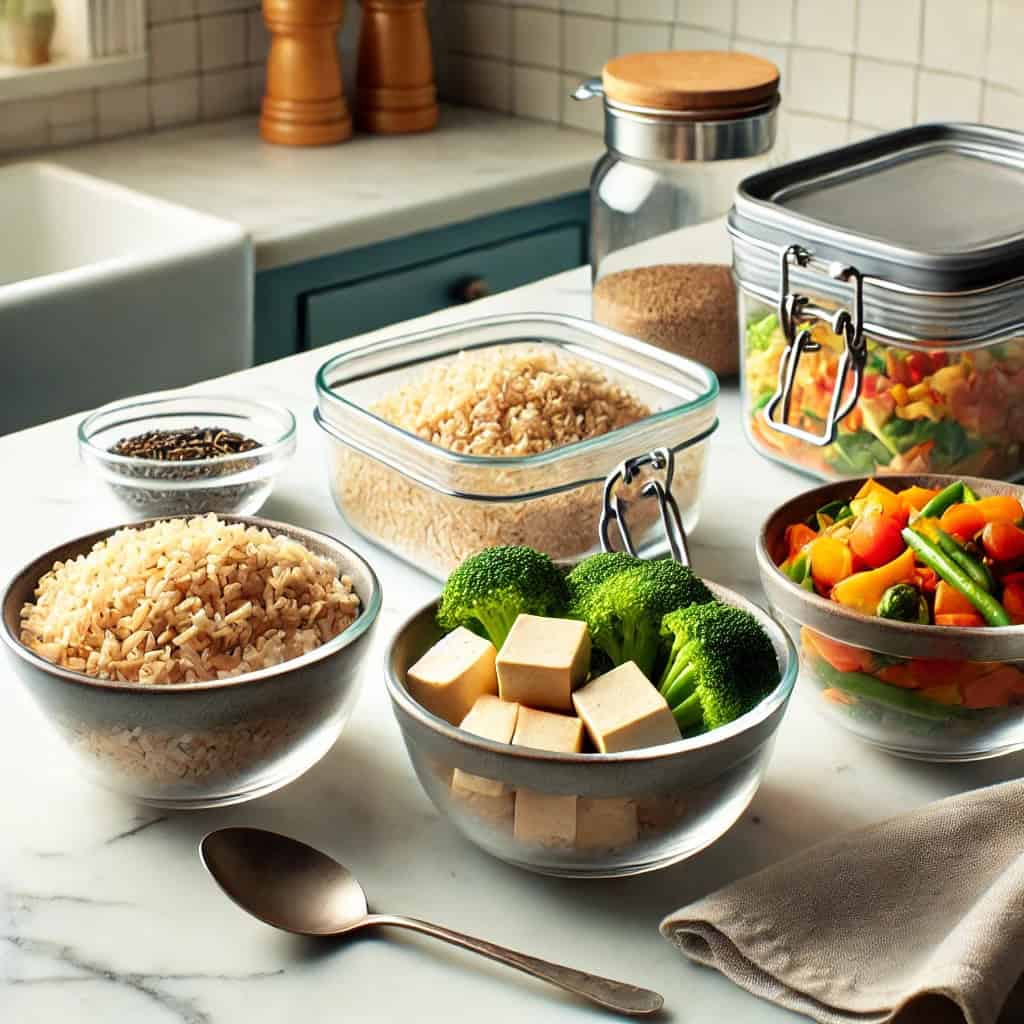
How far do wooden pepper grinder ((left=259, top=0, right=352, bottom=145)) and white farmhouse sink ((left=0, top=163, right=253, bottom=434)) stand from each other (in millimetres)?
432

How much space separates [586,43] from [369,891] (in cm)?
223

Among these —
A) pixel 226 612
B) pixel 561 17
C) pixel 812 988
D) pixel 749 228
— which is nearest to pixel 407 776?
pixel 226 612

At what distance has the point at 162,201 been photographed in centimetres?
236

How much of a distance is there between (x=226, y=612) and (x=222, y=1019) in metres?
0.26

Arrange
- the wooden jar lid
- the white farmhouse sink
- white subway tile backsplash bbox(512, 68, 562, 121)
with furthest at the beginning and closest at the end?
white subway tile backsplash bbox(512, 68, 562, 121), the white farmhouse sink, the wooden jar lid

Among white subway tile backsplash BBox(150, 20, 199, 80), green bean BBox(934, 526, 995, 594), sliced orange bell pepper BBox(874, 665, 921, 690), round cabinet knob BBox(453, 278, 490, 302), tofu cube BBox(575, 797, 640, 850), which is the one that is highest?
white subway tile backsplash BBox(150, 20, 199, 80)

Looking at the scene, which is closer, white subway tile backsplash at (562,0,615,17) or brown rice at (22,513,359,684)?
brown rice at (22,513,359,684)

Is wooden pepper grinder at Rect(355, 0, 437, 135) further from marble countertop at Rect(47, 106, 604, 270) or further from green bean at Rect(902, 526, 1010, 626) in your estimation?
green bean at Rect(902, 526, 1010, 626)

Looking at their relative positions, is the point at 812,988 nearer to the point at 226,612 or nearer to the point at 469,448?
the point at 226,612

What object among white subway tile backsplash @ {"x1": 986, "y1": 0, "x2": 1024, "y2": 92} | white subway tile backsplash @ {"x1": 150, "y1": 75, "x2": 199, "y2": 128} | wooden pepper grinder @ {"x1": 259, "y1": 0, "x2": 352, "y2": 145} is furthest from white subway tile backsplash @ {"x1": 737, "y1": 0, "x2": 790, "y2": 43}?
white subway tile backsplash @ {"x1": 150, "y1": 75, "x2": 199, "y2": 128}

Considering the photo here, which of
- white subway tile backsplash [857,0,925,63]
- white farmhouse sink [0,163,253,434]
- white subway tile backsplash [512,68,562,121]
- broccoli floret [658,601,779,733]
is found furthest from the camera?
white subway tile backsplash [512,68,562,121]

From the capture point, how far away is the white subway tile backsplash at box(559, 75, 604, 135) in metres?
2.83

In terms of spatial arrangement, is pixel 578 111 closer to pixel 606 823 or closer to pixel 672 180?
pixel 672 180

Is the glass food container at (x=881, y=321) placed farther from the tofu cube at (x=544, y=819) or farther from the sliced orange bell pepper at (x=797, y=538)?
the tofu cube at (x=544, y=819)
